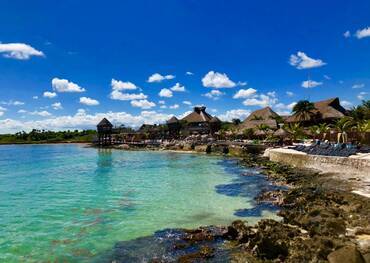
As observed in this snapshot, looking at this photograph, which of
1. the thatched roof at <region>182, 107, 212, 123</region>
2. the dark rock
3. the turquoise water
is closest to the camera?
the dark rock

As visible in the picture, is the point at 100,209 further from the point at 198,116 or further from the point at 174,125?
the point at 174,125

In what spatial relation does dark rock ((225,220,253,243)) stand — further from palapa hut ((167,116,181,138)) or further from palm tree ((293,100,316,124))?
palapa hut ((167,116,181,138))

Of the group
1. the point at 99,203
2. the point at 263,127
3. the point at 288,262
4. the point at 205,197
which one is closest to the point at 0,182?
the point at 99,203

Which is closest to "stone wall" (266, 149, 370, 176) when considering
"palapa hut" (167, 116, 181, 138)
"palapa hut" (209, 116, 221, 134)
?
"palapa hut" (209, 116, 221, 134)

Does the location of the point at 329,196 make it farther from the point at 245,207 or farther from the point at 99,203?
the point at 99,203

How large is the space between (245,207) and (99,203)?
26.0 ft

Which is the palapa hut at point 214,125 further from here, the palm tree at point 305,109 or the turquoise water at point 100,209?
the turquoise water at point 100,209

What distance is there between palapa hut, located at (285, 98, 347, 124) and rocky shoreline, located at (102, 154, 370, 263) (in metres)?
41.4

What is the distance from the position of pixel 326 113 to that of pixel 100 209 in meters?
46.3

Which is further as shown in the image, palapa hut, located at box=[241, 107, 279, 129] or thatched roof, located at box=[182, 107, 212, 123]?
thatched roof, located at box=[182, 107, 212, 123]

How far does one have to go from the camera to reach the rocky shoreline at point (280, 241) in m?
9.07

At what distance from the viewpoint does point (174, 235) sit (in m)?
11.8

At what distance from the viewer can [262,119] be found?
6638 cm

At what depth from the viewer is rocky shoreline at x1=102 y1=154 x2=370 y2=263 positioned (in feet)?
29.8
